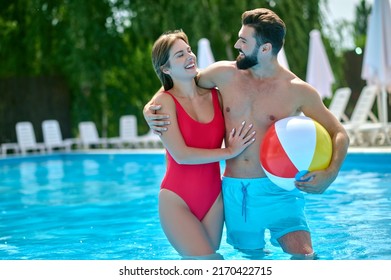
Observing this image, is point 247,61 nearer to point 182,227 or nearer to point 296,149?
point 296,149

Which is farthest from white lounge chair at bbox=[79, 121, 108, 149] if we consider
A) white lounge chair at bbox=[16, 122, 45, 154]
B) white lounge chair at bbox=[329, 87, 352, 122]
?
white lounge chair at bbox=[329, 87, 352, 122]

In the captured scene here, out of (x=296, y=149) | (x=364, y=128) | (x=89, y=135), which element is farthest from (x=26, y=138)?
(x=296, y=149)

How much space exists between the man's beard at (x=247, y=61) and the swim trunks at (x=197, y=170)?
0.25 m

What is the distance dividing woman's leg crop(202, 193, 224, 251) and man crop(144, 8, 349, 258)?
0.04 metres

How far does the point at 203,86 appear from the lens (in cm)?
389

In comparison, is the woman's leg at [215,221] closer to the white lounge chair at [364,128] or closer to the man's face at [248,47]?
the man's face at [248,47]

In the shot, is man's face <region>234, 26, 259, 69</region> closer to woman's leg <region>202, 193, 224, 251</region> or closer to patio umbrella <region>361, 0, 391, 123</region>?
woman's leg <region>202, 193, 224, 251</region>

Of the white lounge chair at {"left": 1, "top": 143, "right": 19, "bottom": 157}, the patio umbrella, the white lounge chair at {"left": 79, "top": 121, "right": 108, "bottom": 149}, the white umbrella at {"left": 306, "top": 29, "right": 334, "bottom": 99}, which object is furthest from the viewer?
the white lounge chair at {"left": 79, "top": 121, "right": 108, "bottom": 149}

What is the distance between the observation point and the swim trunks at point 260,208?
378cm

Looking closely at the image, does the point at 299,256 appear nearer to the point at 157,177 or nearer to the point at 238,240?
the point at 238,240

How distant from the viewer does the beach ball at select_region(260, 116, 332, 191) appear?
11.6 ft

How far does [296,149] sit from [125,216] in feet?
12.7

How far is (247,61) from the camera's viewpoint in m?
3.71
